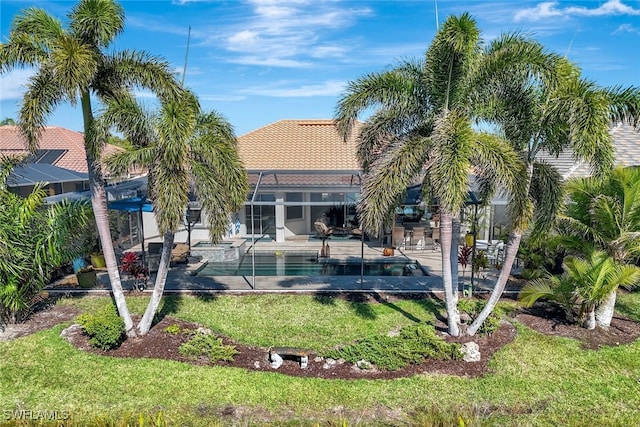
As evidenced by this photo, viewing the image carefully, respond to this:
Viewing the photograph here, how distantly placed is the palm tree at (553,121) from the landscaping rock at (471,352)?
688 millimetres

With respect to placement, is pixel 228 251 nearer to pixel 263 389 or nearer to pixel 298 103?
pixel 263 389

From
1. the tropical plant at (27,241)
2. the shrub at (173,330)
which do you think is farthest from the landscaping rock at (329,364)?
the tropical plant at (27,241)

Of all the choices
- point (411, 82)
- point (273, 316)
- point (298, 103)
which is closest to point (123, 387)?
point (273, 316)

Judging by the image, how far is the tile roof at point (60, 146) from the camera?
2500 centimetres

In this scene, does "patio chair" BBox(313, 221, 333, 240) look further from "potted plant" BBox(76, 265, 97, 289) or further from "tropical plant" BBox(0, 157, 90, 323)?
"tropical plant" BBox(0, 157, 90, 323)

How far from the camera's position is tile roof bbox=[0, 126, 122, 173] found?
25.0 m

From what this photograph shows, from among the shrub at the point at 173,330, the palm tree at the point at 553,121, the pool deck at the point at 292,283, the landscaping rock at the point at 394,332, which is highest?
the palm tree at the point at 553,121

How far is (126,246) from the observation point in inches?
746

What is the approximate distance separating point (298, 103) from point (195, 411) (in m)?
21.8

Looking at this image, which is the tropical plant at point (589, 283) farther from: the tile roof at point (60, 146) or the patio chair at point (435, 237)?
the tile roof at point (60, 146)

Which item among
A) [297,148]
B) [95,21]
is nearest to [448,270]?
[95,21]

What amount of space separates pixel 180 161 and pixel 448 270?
622 cm

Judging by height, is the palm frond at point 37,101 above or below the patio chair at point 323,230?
above

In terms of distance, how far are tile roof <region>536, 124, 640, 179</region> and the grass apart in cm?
940
